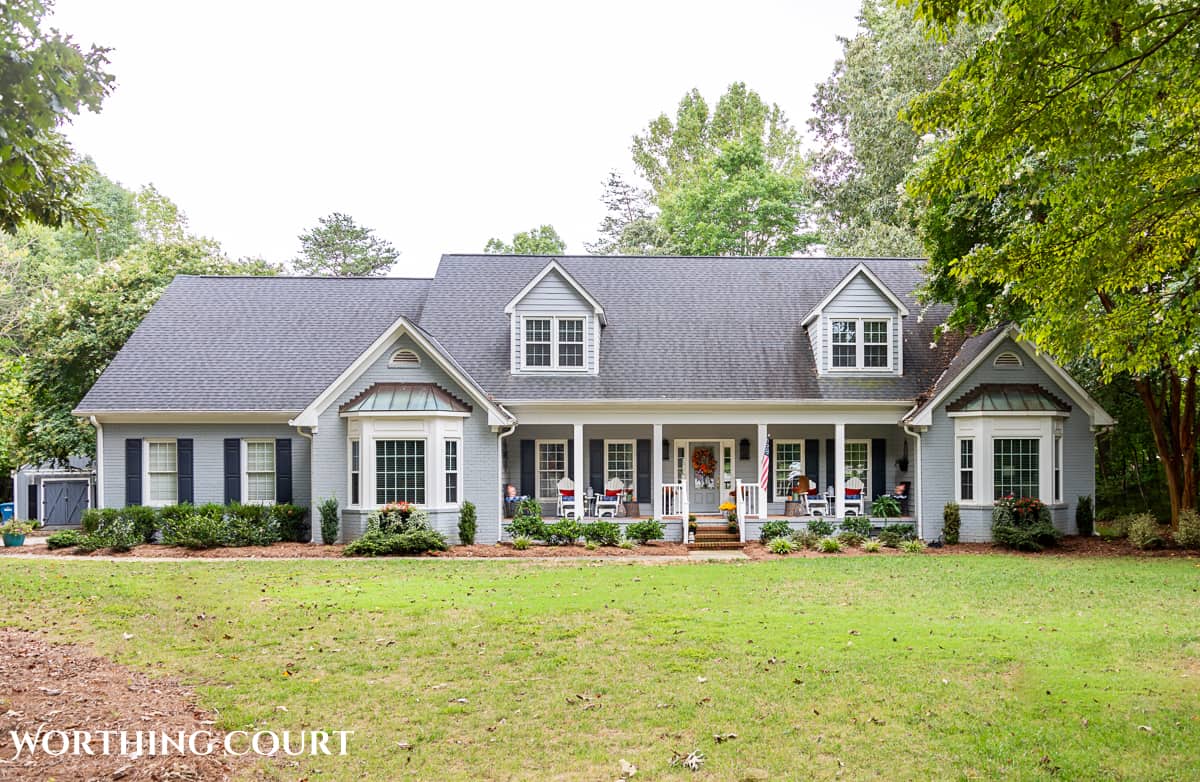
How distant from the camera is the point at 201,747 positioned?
249 inches

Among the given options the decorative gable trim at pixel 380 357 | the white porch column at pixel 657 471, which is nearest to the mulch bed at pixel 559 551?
the white porch column at pixel 657 471

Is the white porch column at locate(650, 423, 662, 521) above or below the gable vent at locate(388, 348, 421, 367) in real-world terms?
below

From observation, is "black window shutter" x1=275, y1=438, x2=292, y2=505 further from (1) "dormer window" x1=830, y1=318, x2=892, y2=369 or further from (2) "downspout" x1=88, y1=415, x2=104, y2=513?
(1) "dormer window" x1=830, y1=318, x2=892, y2=369

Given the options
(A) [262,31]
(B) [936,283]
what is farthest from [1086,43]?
(A) [262,31]

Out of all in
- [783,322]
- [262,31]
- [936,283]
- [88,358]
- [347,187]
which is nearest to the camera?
[262,31]

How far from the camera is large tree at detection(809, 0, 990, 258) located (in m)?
29.7

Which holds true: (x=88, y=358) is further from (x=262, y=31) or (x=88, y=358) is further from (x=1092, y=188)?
(x=1092, y=188)

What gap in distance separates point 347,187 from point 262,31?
30454 mm

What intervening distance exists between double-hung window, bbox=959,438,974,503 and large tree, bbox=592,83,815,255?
19616mm

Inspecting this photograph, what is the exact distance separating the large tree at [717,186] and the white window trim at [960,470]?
64.1 ft

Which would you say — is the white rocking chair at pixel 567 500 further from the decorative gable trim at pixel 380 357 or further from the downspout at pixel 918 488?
the downspout at pixel 918 488

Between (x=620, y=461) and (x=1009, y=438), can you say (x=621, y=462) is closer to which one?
(x=620, y=461)

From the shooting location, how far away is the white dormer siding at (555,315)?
2148 cm

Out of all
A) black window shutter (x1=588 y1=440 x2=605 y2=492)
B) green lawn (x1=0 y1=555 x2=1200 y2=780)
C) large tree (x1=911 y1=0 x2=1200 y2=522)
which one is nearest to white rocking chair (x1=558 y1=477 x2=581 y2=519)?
black window shutter (x1=588 y1=440 x2=605 y2=492)
